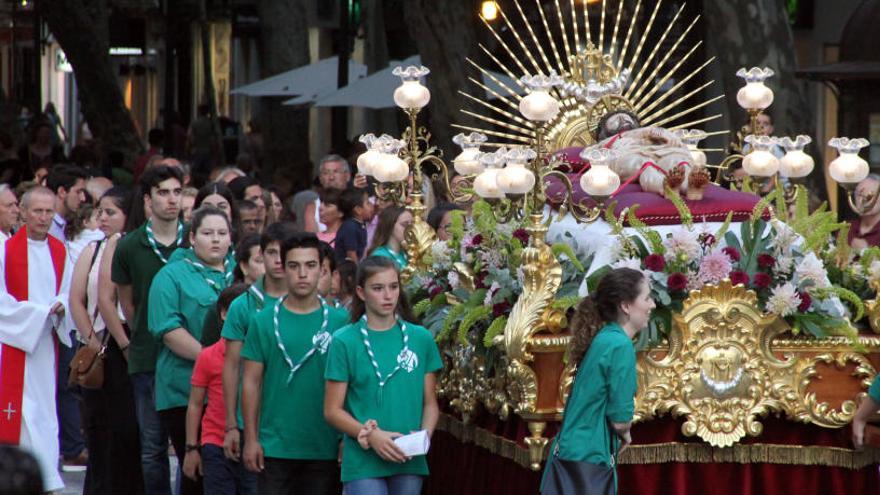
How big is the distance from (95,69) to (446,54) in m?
8.03

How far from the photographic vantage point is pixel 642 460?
8.71 m

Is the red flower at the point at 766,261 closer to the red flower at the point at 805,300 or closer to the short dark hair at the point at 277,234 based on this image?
the red flower at the point at 805,300

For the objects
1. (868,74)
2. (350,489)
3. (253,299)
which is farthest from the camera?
(868,74)

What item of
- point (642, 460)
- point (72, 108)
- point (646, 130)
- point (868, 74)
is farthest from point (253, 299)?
point (72, 108)

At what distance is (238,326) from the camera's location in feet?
27.8

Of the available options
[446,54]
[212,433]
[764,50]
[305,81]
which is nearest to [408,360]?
[212,433]

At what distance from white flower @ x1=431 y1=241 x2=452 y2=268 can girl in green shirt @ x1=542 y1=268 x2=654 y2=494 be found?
7.52ft

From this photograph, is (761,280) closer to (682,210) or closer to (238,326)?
(682,210)

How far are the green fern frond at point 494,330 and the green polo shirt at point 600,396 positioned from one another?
1131mm

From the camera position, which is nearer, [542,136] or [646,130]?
[542,136]

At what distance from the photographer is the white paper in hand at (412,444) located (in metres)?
7.78

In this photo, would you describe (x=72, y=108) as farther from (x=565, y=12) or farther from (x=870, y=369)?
(x=870, y=369)

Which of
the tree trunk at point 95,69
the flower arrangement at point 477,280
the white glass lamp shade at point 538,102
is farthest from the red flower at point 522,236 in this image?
the tree trunk at point 95,69

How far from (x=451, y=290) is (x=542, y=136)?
1.43 meters
